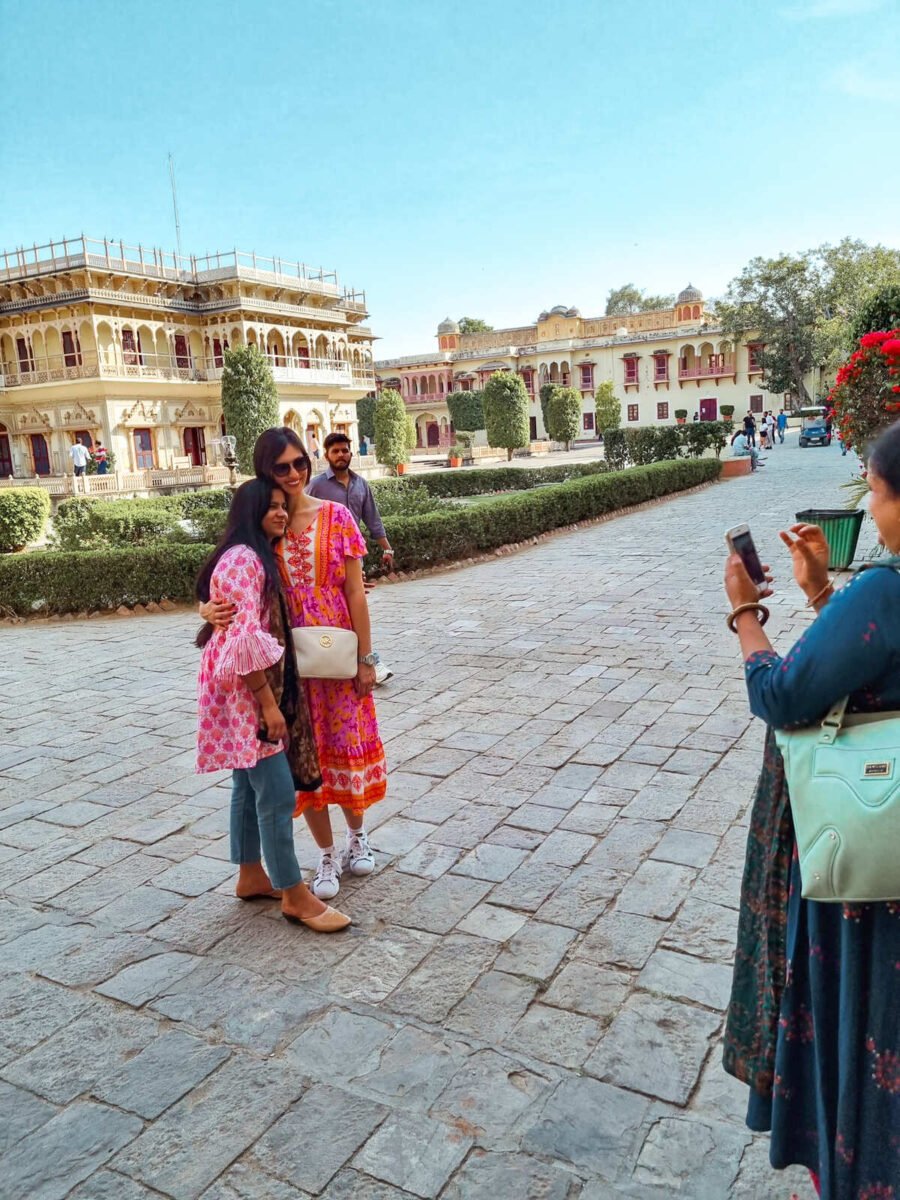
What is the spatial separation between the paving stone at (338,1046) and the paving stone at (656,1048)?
0.57 metres

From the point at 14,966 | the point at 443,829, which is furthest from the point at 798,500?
Answer: the point at 14,966

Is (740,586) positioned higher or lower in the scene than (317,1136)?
higher

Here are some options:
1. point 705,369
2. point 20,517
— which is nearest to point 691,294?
point 705,369

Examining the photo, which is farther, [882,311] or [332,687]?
[882,311]

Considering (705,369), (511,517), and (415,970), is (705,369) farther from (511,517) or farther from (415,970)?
(415,970)

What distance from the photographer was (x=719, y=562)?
1005 centimetres

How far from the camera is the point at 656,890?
3.16 metres

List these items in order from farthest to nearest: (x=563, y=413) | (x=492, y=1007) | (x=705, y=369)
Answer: (x=705, y=369), (x=563, y=413), (x=492, y=1007)

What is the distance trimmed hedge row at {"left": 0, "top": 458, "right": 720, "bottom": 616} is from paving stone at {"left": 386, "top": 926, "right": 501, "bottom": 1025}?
6.32 metres

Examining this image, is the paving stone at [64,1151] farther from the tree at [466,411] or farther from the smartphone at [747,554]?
the tree at [466,411]

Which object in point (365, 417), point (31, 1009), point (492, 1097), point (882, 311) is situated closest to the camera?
point (492, 1097)

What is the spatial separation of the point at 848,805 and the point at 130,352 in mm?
36029

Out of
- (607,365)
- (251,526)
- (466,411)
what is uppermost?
(607,365)

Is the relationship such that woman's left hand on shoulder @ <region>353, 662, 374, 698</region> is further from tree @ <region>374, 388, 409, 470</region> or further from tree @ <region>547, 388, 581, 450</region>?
tree @ <region>547, 388, 581, 450</region>
